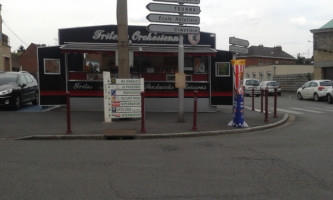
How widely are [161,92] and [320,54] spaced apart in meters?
22.1

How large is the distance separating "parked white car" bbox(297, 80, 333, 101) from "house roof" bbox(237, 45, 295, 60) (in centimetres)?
5803

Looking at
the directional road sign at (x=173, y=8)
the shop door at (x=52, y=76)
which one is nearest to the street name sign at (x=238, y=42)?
the directional road sign at (x=173, y=8)

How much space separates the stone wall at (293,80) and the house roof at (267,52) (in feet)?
142

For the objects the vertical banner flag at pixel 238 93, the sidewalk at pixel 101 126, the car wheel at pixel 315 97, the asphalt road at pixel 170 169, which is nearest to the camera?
the asphalt road at pixel 170 169

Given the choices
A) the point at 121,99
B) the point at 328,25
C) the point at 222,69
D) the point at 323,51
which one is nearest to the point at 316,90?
the point at 323,51

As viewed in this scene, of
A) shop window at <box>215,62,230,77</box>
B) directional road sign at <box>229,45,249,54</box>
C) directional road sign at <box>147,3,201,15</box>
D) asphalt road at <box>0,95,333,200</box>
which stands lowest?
asphalt road at <box>0,95,333,200</box>

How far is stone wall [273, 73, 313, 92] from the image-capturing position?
37572mm

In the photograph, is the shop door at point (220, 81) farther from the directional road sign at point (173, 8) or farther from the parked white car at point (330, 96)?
the parked white car at point (330, 96)

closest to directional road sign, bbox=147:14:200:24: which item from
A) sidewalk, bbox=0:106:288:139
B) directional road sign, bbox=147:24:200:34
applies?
directional road sign, bbox=147:24:200:34

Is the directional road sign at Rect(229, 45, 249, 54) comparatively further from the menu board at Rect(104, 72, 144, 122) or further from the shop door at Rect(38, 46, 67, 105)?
the shop door at Rect(38, 46, 67, 105)

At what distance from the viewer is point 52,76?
15.4 m

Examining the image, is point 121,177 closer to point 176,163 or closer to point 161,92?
point 176,163

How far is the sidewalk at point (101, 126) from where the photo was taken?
9766 mm

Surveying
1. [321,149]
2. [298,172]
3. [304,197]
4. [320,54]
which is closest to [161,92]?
[321,149]
